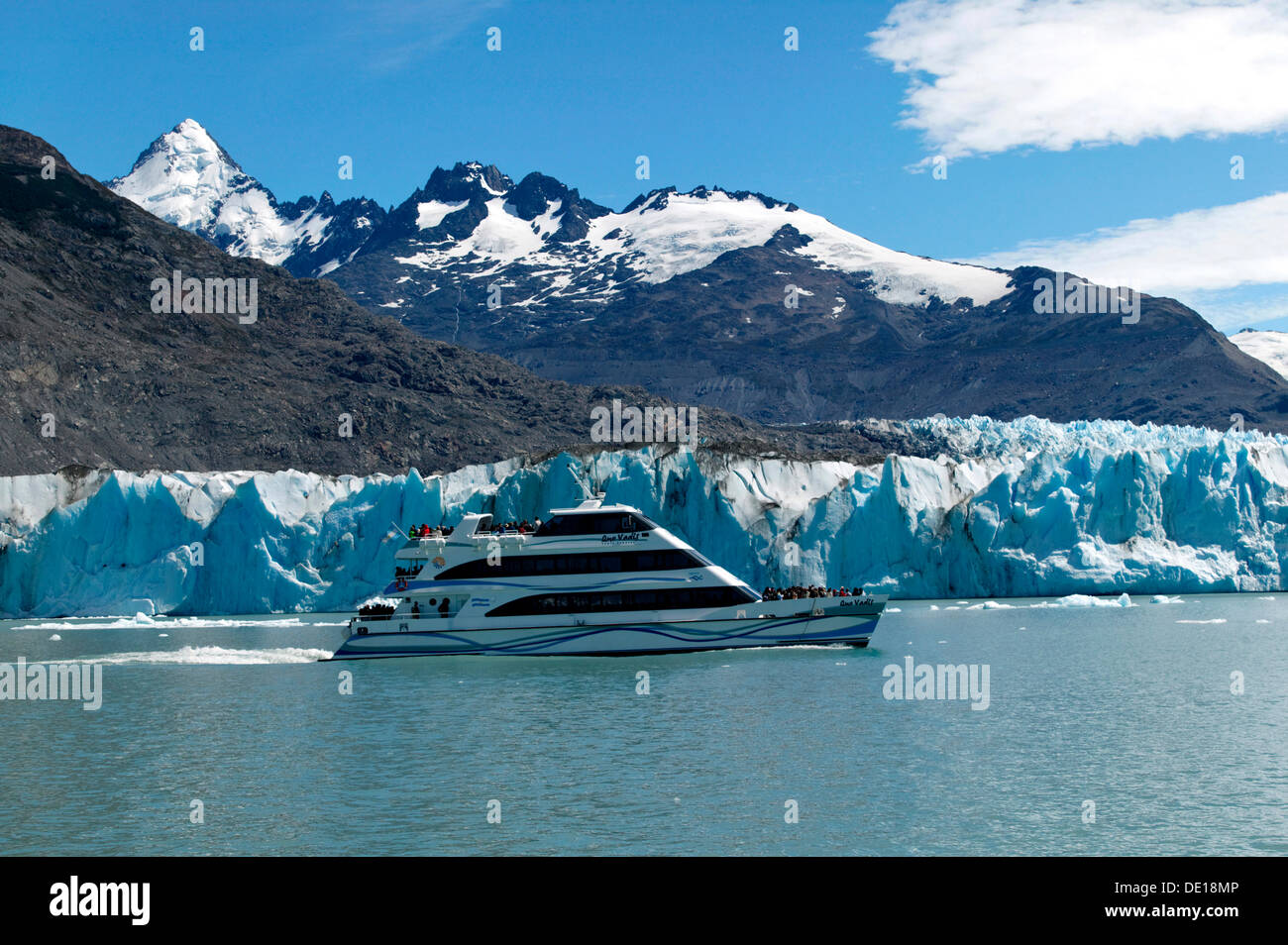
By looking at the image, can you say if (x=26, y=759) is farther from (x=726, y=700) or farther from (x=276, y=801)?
(x=726, y=700)

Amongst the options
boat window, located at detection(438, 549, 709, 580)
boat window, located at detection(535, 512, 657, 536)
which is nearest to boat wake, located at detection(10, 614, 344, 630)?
boat window, located at detection(438, 549, 709, 580)

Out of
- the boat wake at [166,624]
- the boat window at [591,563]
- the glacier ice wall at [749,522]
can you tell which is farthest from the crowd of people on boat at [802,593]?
the boat wake at [166,624]

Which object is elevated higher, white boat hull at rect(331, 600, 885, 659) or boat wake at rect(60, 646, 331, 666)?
white boat hull at rect(331, 600, 885, 659)

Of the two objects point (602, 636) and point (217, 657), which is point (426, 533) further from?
point (217, 657)

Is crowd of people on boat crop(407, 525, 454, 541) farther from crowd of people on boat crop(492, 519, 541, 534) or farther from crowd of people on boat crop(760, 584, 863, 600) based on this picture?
crowd of people on boat crop(760, 584, 863, 600)
